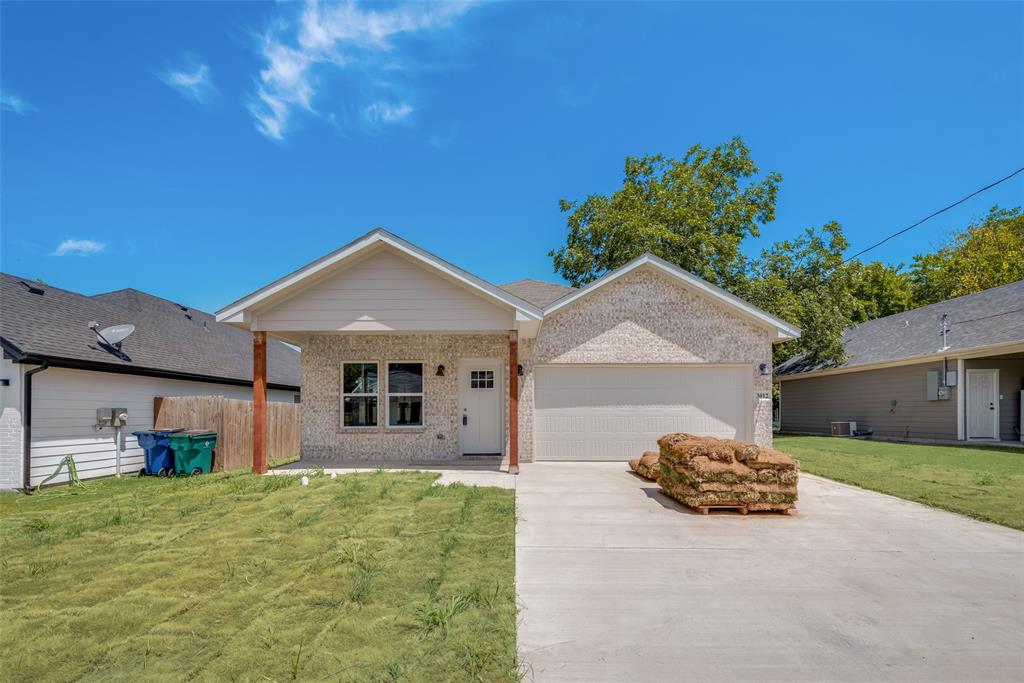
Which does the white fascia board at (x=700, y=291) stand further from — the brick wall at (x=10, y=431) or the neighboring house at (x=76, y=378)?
the brick wall at (x=10, y=431)

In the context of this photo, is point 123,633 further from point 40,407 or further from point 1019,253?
point 1019,253

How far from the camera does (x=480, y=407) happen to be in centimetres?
1246

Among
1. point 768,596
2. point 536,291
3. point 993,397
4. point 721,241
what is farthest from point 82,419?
point 993,397

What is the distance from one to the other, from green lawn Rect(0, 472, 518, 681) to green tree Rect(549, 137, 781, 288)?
17711 mm

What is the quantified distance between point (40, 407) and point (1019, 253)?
44.8 metres

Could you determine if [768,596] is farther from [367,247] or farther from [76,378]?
[76,378]

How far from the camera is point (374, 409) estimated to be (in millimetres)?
12352

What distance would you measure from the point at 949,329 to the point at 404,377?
18.7 m

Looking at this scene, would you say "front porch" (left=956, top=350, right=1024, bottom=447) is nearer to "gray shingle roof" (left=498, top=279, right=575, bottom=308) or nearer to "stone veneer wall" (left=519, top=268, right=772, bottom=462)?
"stone veneer wall" (left=519, top=268, right=772, bottom=462)

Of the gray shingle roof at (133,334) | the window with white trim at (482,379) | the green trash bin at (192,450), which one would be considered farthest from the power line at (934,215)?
the gray shingle roof at (133,334)

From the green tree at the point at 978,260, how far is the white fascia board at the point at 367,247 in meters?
35.9

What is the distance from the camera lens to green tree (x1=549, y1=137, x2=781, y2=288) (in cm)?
2264

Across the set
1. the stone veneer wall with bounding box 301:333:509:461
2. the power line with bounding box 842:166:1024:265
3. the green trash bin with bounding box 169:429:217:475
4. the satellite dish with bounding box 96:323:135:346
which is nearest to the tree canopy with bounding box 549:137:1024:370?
the power line with bounding box 842:166:1024:265

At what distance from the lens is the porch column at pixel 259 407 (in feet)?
33.3
